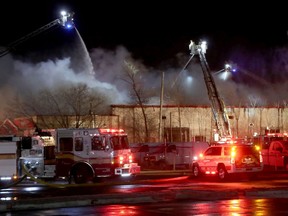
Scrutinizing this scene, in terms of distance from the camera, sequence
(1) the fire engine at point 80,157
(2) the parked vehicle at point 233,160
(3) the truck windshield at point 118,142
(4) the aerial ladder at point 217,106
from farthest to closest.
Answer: (4) the aerial ladder at point 217,106, (2) the parked vehicle at point 233,160, (3) the truck windshield at point 118,142, (1) the fire engine at point 80,157

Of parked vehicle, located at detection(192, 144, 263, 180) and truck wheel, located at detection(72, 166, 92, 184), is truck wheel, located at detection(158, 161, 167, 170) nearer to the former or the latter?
parked vehicle, located at detection(192, 144, 263, 180)

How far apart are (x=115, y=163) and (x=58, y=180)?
3653 mm

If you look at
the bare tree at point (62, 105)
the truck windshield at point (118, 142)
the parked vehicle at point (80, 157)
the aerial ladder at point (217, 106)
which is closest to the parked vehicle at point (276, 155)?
the aerial ladder at point (217, 106)

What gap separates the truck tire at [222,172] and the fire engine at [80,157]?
→ 3.85 meters

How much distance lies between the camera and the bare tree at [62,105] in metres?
45.6

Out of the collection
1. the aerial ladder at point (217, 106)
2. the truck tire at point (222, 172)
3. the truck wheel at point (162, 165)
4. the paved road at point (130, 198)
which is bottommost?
the paved road at point (130, 198)

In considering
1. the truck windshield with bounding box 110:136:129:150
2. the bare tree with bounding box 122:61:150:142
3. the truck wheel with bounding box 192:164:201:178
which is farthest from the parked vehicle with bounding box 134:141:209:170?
the bare tree with bounding box 122:61:150:142

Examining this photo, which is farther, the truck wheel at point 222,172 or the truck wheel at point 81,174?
the truck wheel at point 222,172

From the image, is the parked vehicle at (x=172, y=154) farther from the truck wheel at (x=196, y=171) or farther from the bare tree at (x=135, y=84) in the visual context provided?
the bare tree at (x=135, y=84)

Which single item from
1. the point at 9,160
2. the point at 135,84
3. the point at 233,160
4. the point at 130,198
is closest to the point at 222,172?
the point at 233,160

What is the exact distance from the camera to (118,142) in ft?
74.9

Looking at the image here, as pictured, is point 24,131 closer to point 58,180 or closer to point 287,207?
point 58,180

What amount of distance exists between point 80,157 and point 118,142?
1680 millimetres

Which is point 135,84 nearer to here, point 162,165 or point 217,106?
point 217,106
